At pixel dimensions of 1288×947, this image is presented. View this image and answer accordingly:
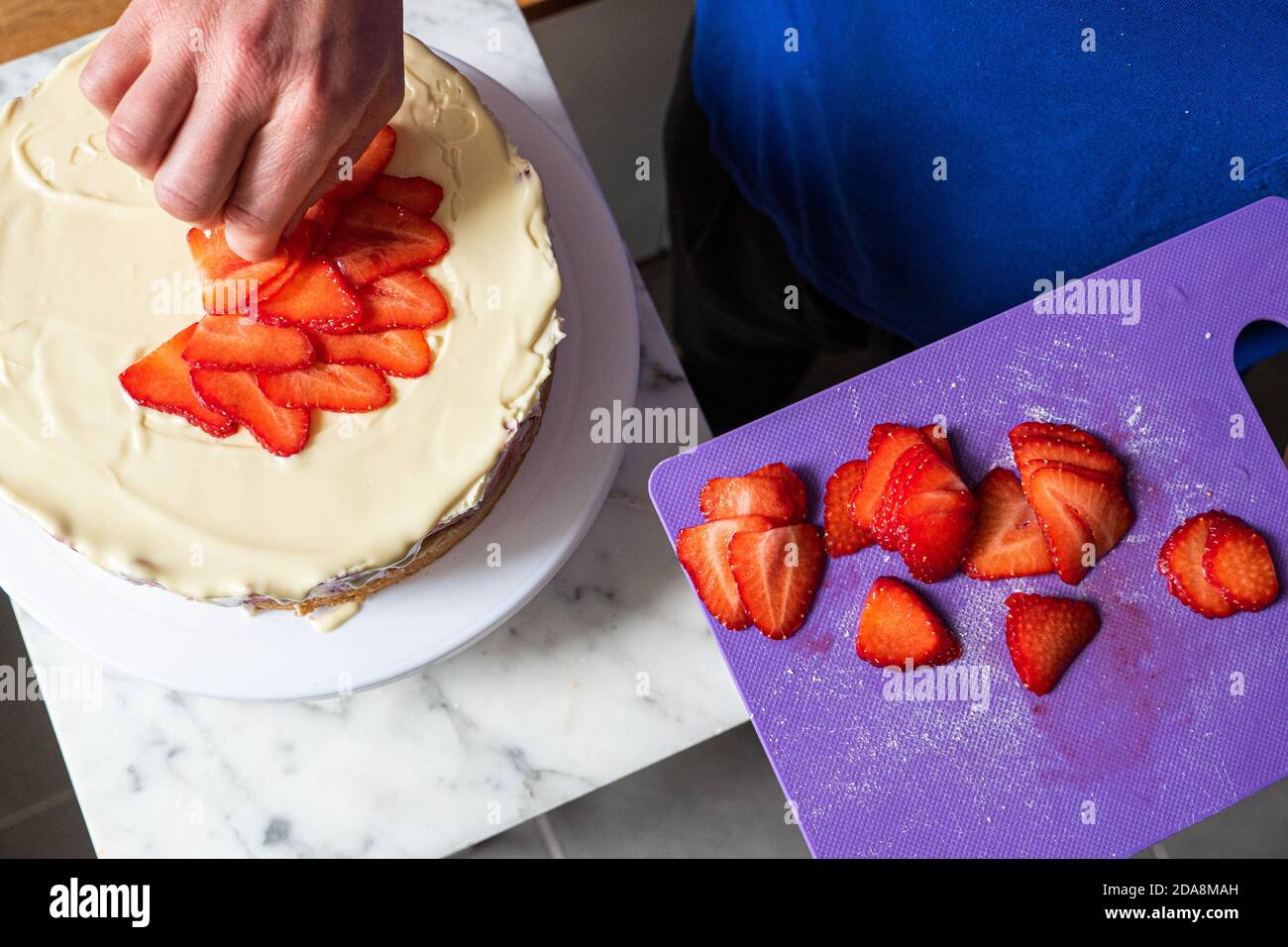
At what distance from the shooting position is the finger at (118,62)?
750 millimetres

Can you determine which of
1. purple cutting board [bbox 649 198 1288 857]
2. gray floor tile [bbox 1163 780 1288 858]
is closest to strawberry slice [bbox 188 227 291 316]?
purple cutting board [bbox 649 198 1288 857]

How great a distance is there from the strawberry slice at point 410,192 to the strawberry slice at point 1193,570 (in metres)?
0.76

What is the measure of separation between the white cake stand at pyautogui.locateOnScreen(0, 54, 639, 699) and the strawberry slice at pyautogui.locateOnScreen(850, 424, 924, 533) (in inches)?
9.3

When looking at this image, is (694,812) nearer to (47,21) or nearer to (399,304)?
(399,304)

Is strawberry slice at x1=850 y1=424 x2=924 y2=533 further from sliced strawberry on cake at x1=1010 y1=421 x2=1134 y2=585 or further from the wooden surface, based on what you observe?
the wooden surface

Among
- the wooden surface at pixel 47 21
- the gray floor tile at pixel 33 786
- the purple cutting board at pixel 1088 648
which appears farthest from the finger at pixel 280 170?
the gray floor tile at pixel 33 786

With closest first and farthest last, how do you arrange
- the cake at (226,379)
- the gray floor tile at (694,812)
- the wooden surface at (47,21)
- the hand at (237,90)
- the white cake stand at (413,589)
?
1. the hand at (237,90)
2. the cake at (226,379)
3. the white cake stand at (413,589)
4. the wooden surface at (47,21)
5. the gray floor tile at (694,812)

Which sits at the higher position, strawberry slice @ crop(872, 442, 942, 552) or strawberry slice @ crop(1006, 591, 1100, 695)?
strawberry slice @ crop(872, 442, 942, 552)

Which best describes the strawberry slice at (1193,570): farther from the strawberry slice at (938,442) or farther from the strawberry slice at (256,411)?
the strawberry slice at (256,411)

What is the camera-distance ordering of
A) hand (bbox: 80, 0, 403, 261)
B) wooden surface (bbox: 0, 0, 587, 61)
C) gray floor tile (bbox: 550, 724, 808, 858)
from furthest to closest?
gray floor tile (bbox: 550, 724, 808, 858) < wooden surface (bbox: 0, 0, 587, 61) < hand (bbox: 80, 0, 403, 261)

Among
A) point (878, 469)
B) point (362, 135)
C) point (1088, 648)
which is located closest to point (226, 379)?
point (362, 135)

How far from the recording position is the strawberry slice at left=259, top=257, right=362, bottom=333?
0.91 m
